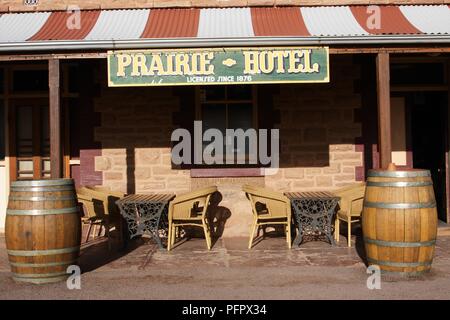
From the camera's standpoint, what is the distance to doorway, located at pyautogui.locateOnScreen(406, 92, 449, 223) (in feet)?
26.2

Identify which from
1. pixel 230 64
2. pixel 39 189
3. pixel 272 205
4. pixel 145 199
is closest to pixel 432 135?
pixel 272 205

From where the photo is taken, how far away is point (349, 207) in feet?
21.2

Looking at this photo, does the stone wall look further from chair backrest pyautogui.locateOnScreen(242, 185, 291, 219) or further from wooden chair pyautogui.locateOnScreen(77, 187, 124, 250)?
chair backrest pyautogui.locateOnScreen(242, 185, 291, 219)

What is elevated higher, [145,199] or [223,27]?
[223,27]

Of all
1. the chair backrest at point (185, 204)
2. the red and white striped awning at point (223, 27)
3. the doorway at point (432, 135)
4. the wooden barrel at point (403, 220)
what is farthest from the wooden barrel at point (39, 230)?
the doorway at point (432, 135)

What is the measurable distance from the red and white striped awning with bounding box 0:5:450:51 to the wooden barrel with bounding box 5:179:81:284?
5.89ft

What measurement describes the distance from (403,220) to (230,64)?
100 inches

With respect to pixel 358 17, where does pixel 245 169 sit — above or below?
below

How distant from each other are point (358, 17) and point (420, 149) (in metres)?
2.63

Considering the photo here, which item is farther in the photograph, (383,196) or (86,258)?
(86,258)

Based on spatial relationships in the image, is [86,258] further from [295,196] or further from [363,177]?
[363,177]

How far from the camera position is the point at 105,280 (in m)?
5.07

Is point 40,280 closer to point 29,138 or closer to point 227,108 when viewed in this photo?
point 29,138

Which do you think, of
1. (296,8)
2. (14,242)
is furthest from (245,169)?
(14,242)
